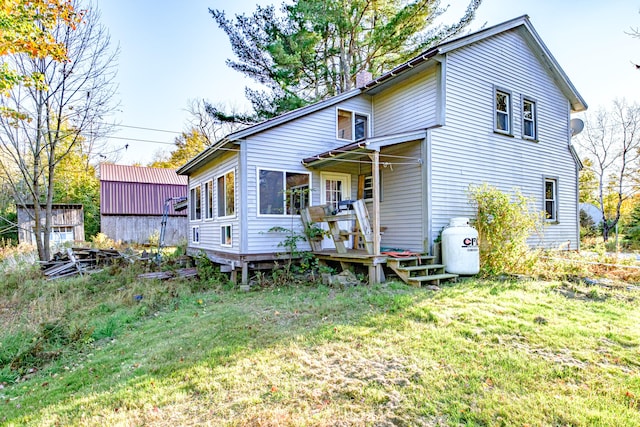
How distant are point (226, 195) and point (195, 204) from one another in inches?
156

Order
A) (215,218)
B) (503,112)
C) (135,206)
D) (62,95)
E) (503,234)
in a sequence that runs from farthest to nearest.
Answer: (135,206), (62,95), (215,218), (503,112), (503,234)

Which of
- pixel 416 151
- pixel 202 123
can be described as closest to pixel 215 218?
pixel 416 151

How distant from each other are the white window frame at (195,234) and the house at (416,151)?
1.07 m

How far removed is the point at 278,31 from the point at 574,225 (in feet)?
47.6

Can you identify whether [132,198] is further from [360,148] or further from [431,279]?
[431,279]

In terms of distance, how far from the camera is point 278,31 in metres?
15.9

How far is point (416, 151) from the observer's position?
857 centimetres

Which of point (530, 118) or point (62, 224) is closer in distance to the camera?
point (530, 118)

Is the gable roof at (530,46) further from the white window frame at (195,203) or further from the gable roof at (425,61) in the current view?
the white window frame at (195,203)

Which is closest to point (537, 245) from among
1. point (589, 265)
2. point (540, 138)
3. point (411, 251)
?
point (589, 265)

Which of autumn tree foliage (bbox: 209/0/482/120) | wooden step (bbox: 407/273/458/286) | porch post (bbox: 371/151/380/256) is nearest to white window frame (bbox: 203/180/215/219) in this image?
porch post (bbox: 371/151/380/256)

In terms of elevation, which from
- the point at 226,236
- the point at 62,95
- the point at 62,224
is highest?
the point at 62,95

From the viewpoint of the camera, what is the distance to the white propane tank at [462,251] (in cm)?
749

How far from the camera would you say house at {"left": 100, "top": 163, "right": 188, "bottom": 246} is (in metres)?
20.7
